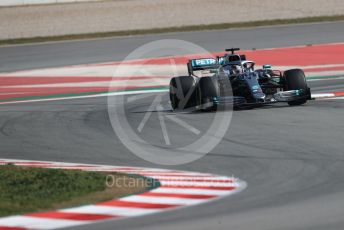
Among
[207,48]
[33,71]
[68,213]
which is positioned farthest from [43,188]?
[207,48]

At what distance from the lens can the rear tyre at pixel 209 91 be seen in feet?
65.6

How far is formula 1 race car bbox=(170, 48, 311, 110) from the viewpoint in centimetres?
2003

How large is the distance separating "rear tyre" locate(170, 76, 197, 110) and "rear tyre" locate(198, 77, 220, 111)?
0.47 metres

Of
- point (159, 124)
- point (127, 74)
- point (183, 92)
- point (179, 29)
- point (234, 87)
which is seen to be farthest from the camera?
point (179, 29)

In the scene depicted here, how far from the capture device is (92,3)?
5031 centimetres

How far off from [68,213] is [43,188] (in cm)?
188

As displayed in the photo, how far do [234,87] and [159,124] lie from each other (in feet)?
8.04

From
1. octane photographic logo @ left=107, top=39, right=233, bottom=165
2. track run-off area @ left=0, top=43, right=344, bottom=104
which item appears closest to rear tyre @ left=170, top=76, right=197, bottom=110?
octane photographic logo @ left=107, top=39, right=233, bottom=165

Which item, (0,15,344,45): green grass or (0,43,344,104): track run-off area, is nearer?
(0,43,344,104): track run-off area

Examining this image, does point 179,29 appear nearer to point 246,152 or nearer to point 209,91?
point 209,91

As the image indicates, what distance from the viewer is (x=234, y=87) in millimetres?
20422

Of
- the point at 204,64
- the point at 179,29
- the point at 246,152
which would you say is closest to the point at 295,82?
the point at 204,64

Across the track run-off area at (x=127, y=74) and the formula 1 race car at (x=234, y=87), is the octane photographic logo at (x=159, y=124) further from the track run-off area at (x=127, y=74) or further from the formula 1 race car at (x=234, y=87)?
the formula 1 race car at (x=234, y=87)

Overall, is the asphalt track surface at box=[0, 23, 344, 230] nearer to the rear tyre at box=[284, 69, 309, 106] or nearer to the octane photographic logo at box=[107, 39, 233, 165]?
the octane photographic logo at box=[107, 39, 233, 165]
